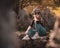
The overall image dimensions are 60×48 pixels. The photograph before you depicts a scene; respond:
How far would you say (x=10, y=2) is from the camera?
8.53 ft

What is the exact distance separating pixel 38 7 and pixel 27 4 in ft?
0.39

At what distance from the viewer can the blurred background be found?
2482 millimetres

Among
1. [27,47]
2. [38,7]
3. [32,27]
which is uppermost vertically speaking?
[38,7]

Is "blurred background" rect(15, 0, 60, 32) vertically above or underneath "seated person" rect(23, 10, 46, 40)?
above

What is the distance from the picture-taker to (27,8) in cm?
251

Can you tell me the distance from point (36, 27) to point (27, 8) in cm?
22

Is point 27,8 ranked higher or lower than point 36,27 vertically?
higher

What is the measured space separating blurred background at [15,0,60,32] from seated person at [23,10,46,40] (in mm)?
45

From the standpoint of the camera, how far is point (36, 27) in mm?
2523

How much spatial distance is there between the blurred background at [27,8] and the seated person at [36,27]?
4cm

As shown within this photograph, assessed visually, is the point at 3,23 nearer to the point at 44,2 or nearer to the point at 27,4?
the point at 27,4

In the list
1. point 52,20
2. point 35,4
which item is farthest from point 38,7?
point 52,20

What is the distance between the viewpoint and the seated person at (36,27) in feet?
8.23

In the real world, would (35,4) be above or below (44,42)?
above
